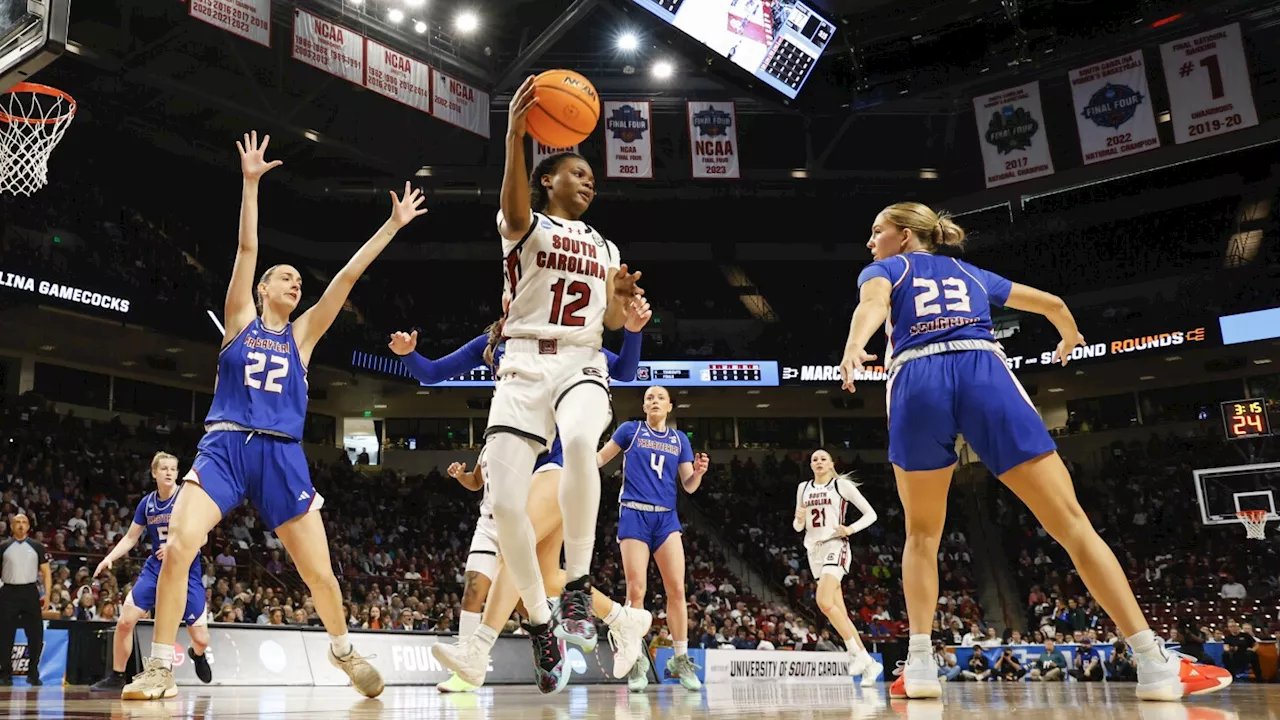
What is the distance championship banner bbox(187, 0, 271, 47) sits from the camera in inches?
599

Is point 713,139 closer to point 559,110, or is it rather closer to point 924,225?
point 924,225

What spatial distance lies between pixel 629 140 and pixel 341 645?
55.2ft

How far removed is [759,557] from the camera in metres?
26.7

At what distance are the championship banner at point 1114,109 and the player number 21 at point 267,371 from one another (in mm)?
17582

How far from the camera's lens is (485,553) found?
6.58 m

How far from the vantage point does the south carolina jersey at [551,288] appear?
169 inches

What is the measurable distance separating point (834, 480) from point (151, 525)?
687 cm

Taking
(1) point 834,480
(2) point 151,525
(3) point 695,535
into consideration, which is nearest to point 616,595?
(3) point 695,535

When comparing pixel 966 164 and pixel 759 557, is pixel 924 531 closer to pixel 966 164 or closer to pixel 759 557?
pixel 759 557

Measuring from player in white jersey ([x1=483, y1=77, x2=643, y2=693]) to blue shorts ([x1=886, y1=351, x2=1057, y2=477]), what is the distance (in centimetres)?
132

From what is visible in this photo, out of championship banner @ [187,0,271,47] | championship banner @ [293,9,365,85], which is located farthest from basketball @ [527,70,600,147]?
championship banner @ [293,9,365,85]

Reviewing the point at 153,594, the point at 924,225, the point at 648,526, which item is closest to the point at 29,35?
the point at 153,594

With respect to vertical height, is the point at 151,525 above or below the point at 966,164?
below

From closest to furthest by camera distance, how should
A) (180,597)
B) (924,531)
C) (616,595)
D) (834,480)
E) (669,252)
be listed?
(924,531) < (180,597) < (834,480) < (616,595) < (669,252)
